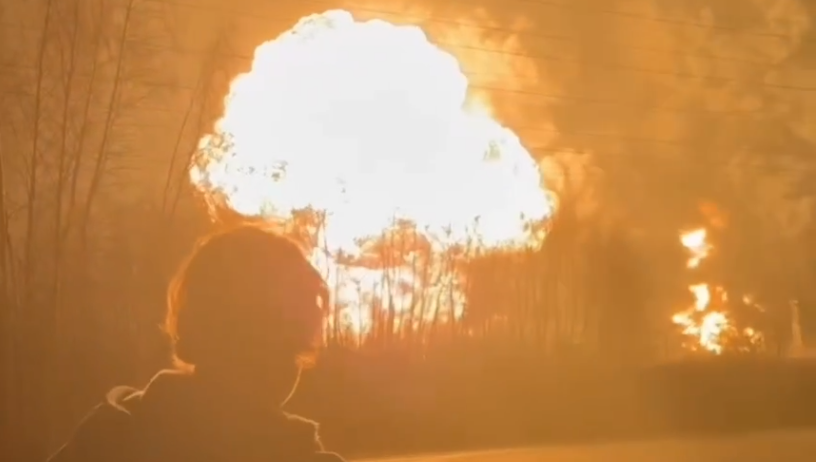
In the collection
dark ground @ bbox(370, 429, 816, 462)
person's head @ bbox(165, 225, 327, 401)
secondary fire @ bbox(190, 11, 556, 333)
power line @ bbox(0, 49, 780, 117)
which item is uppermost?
power line @ bbox(0, 49, 780, 117)

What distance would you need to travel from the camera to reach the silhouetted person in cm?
119

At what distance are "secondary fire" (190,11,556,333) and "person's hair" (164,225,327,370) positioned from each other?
3cm

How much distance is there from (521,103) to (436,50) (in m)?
0.14

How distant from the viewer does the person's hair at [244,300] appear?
1218mm

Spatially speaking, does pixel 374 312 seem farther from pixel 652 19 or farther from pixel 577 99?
pixel 652 19

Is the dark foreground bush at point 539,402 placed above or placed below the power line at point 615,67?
below

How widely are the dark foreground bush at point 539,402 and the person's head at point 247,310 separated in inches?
2.4

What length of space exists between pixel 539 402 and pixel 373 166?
1.35ft

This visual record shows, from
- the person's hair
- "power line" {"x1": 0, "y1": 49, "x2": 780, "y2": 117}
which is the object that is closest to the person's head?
the person's hair

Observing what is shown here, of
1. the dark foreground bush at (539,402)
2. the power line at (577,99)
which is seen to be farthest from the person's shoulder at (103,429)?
the power line at (577,99)

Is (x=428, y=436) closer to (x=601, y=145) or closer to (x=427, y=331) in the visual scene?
(x=427, y=331)

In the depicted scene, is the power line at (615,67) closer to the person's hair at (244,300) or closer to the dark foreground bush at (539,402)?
the person's hair at (244,300)

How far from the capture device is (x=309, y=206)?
4.15 feet

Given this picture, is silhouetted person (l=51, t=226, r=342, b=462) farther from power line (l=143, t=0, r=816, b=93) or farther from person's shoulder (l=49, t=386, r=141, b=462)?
power line (l=143, t=0, r=816, b=93)
